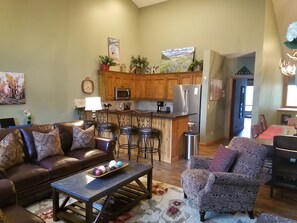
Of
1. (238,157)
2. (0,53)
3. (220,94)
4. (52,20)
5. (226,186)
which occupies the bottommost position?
(226,186)

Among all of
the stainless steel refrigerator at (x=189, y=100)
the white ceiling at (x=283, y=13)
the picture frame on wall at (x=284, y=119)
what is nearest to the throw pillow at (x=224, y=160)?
the stainless steel refrigerator at (x=189, y=100)

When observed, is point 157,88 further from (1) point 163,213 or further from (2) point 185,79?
(1) point 163,213

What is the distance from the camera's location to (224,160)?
9.09 ft

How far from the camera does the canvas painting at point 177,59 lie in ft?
23.1

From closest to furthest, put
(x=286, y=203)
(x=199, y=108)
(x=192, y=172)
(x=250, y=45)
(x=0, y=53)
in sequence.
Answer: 1. (x=192, y=172)
2. (x=286, y=203)
3. (x=0, y=53)
4. (x=250, y=45)
5. (x=199, y=108)

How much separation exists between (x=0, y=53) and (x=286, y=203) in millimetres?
5970

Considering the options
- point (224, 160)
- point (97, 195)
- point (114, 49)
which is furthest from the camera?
point (114, 49)

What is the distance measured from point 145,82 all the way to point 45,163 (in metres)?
5.35

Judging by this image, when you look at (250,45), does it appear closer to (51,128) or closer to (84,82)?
(84,82)

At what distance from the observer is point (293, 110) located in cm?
776

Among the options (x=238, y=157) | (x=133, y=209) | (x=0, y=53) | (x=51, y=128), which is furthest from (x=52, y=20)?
(x=238, y=157)

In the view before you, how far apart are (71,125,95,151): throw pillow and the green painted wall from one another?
6.72 ft

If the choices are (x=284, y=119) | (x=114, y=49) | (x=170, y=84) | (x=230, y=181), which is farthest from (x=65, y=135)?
(x=284, y=119)

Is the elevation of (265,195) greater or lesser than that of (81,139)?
lesser
